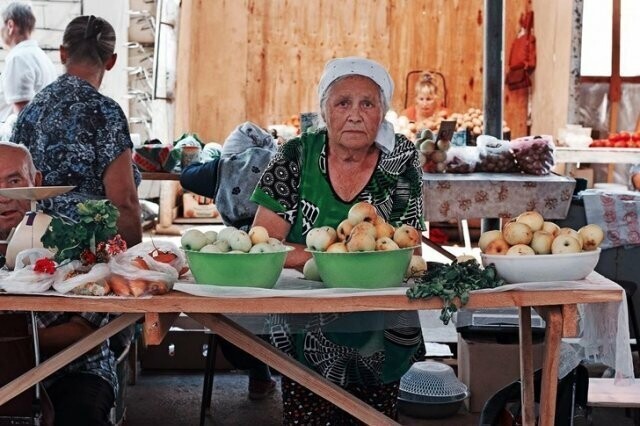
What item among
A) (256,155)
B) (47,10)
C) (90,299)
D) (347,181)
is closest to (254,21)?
(47,10)

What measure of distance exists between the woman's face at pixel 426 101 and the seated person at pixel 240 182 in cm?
530

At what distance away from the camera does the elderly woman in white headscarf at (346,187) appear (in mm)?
2891

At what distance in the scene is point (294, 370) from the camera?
257 centimetres

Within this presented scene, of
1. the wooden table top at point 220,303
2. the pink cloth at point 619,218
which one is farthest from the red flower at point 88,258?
the pink cloth at point 619,218

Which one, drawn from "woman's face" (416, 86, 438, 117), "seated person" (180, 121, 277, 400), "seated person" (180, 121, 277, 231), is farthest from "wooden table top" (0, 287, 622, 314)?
"woman's face" (416, 86, 438, 117)

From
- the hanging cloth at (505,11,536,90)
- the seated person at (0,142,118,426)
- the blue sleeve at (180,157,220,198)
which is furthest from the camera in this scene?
the hanging cloth at (505,11,536,90)

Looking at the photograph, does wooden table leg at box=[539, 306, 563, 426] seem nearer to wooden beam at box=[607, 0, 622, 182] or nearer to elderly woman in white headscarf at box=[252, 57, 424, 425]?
elderly woman in white headscarf at box=[252, 57, 424, 425]

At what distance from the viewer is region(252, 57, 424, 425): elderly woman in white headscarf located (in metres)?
2.89

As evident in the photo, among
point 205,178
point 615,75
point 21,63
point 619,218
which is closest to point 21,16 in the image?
point 21,63

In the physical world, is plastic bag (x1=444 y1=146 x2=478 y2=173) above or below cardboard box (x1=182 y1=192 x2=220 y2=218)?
above

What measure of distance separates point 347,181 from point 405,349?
22.9 inches

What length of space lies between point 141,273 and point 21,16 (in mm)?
4932

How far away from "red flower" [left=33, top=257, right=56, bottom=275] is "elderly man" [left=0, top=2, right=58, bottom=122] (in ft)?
15.1

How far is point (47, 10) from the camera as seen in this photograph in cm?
873
